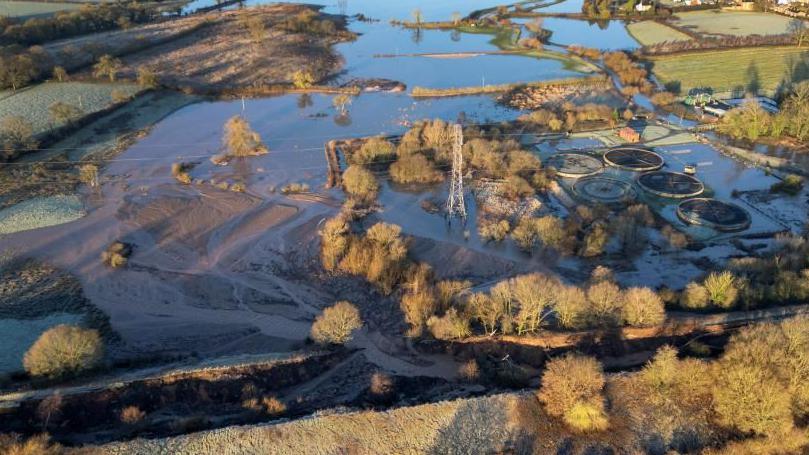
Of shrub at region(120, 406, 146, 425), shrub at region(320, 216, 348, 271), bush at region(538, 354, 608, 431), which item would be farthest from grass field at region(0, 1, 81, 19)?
bush at region(538, 354, 608, 431)

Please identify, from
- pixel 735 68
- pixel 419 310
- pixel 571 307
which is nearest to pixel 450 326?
pixel 419 310

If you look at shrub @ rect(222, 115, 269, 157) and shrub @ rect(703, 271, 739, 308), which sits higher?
shrub @ rect(222, 115, 269, 157)

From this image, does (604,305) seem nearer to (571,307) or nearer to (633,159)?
(571,307)

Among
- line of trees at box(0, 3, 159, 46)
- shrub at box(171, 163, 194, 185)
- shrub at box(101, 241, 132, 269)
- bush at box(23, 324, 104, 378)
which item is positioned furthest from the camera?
line of trees at box(0, 3, 159, 46)

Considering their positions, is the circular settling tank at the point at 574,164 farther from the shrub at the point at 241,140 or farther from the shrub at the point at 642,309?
the shrub at the point at 241,140

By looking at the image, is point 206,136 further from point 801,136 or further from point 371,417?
point 801,136

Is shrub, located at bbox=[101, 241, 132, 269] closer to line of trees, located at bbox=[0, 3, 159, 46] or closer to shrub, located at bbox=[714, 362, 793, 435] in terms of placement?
shrub, located at bbox=[714, 362, 793, 435]
